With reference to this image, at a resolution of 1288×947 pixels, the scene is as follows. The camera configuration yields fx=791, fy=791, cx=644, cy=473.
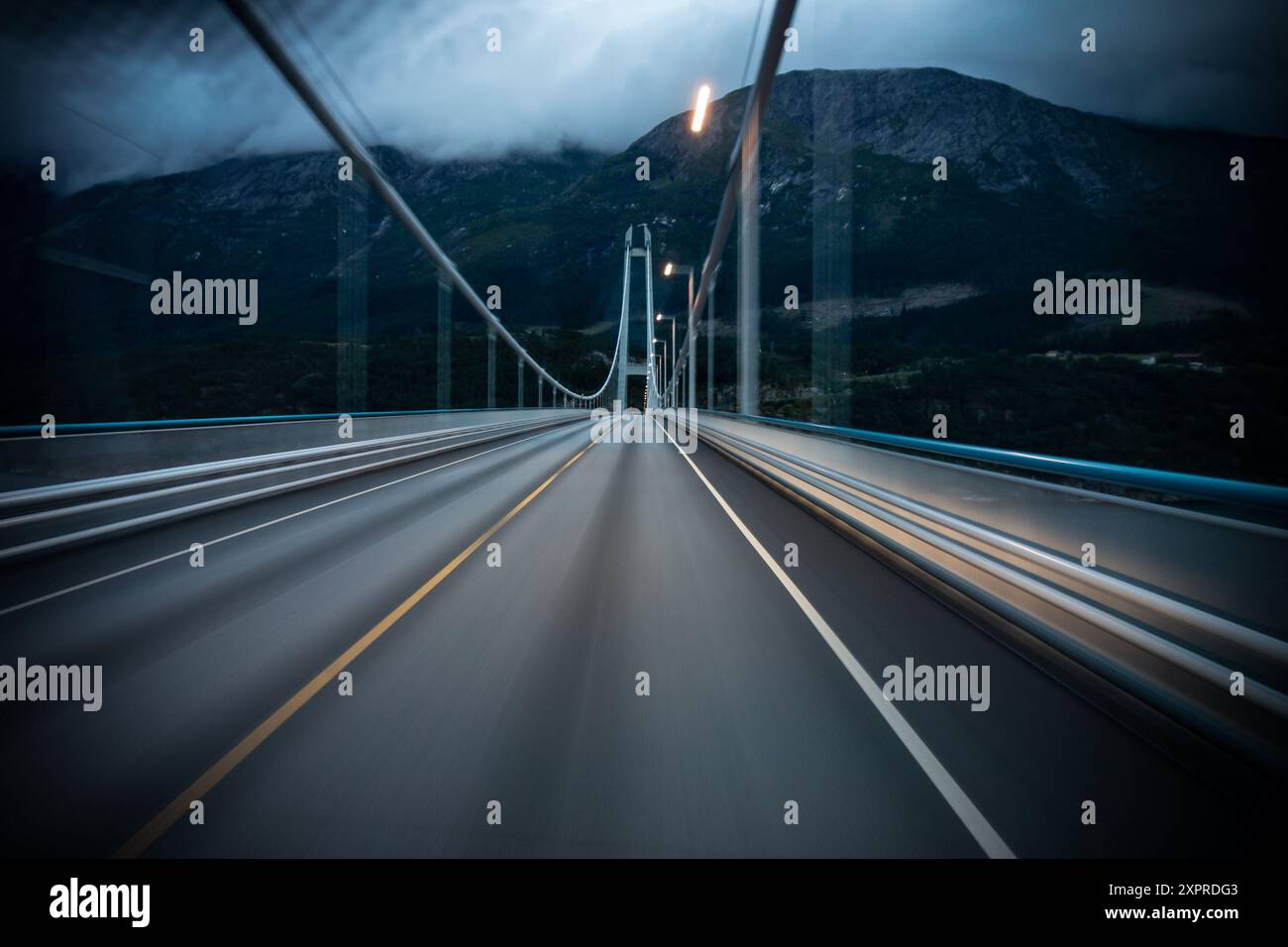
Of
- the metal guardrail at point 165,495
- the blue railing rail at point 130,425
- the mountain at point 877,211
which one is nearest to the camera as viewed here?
the metal guardrail at point 165,495

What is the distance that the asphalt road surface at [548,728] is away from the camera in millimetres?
2883

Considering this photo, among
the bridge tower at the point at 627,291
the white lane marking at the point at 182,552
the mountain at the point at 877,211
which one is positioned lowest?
the white lane marking at the point at 182,552

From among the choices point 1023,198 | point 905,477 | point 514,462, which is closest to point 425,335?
point 514,462

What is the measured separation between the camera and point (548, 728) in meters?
3.80

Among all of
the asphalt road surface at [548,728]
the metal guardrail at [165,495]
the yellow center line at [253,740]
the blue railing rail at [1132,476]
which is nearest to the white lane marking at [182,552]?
the asphalt road surface at [548,728]

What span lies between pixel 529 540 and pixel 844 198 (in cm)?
1011

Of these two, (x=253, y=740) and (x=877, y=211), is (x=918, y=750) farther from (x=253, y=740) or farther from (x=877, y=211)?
(x=877, y=211)

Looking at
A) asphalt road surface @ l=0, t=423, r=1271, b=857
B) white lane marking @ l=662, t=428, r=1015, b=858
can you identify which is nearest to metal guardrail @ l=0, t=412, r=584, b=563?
asphalt road surface @ l=0, t=423, r=1271, b=857

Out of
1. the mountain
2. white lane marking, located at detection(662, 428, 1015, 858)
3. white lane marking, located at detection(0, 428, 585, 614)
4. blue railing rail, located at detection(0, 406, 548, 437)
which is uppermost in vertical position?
the mountain

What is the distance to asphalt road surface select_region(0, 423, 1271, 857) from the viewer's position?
9.46ft

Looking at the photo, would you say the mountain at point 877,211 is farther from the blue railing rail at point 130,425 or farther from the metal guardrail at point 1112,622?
the metal guardrail at point 1112,622

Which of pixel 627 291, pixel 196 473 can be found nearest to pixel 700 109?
pixel 196 473

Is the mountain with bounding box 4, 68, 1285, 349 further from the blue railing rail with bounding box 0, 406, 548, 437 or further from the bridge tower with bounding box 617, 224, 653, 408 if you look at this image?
the bridge tower with bounding box 617, 224, 653, 408

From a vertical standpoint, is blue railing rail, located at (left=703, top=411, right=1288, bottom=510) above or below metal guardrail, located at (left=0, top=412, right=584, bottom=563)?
above
